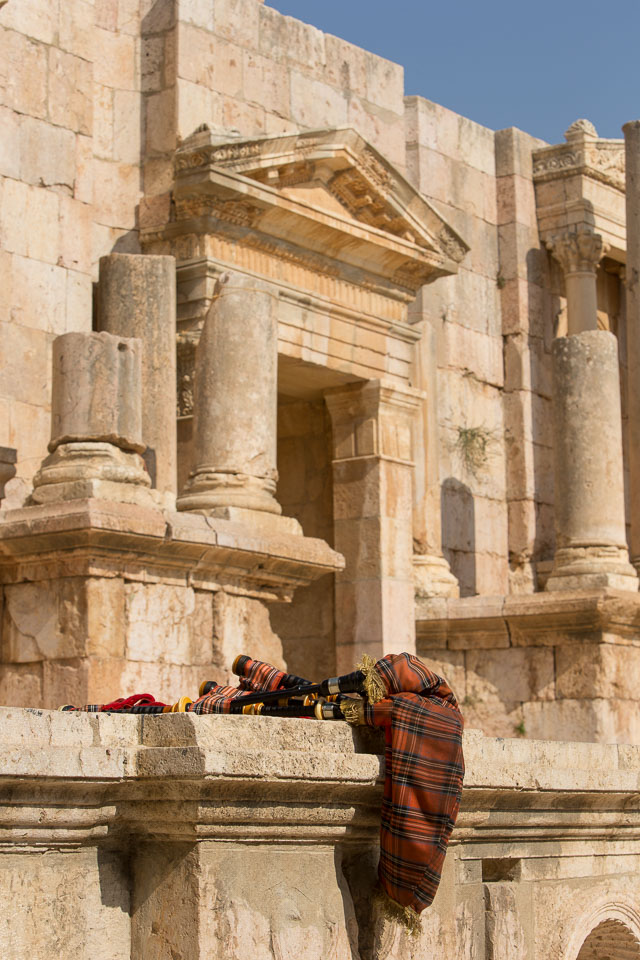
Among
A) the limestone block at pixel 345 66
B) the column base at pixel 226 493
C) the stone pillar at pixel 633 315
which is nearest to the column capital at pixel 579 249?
the stone pillar at pixel 633 315

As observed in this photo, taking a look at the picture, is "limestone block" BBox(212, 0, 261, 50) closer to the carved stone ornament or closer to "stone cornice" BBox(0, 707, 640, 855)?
the carved stone ornament

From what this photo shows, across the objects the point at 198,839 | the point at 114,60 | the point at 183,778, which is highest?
the point at 114,60

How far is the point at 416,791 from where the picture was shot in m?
4.66

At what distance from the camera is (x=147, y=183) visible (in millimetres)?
12070

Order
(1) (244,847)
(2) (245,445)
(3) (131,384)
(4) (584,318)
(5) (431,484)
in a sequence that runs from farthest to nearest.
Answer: (4) (584,318) → (5) (431,484) → (2) (245,445) → (3) (131,384) → (1) (244,847)

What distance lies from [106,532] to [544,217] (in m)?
8.99

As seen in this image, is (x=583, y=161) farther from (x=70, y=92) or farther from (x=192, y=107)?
(x=70, y=92)

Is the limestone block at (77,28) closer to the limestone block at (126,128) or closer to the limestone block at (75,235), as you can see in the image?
the limestone block at (126,128)

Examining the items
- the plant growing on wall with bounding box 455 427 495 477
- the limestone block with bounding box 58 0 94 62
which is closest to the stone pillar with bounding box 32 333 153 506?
the limestone block with bounding box 58 0 94 62

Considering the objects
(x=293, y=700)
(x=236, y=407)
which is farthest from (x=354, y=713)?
(x=236, y=407)

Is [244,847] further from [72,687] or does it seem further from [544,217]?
[544,217]

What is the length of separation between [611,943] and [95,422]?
4.74 metres

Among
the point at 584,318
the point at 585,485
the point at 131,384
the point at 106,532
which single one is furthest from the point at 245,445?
the point at 584,318

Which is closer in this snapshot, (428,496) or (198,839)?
(198,839)
